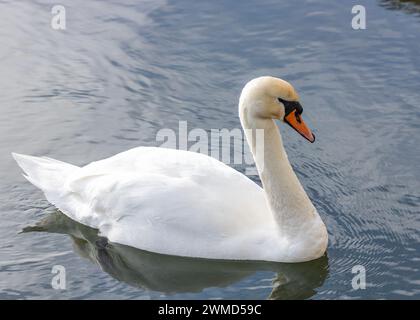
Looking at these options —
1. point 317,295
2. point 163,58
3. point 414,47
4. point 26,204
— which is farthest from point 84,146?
point 414,47

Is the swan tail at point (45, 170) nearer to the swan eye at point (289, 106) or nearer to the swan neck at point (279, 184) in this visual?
the swan neck at point (279, 184)

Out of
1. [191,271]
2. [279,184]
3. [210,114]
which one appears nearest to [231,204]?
[279,184]

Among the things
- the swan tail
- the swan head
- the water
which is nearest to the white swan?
the swan head

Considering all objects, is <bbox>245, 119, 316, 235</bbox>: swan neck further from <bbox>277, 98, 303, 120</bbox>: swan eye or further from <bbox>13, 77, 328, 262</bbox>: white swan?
<bbox>277, 98, 303, 120</bbox>: swan eye

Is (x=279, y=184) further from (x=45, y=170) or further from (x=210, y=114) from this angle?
(x=210, y=114)

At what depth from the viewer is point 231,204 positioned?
771 centimetres

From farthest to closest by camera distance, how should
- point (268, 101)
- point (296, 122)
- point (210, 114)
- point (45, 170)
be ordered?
point (210, 114) → point (45, 170) → point (296, 122) → point (268, 101)

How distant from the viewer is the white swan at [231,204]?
300 inches

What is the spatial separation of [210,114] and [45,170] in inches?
80.7

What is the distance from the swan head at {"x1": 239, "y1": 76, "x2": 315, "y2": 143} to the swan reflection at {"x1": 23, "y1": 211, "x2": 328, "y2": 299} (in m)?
1.10

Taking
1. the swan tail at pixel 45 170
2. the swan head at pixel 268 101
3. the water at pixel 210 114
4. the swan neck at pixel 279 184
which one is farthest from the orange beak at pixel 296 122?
the swan tail at pixel 45 170

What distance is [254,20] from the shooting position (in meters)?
12.0
